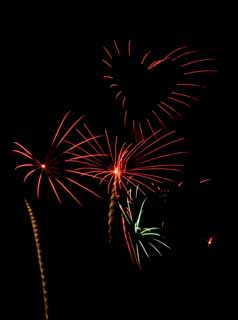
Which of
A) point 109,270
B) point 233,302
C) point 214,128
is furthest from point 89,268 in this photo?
point 214,128

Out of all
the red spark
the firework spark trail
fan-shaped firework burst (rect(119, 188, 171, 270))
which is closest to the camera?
the firework spark trail

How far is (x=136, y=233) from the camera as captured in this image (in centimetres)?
339

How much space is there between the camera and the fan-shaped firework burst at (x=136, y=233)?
3.33 m

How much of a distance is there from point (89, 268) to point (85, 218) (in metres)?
0.49

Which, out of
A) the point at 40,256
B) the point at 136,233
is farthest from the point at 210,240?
the point at 40,256

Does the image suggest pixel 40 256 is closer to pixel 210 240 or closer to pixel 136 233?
pixel 136 233

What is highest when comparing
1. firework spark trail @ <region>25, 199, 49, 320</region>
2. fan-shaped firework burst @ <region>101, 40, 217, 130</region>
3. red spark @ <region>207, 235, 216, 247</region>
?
fan-shaped firework burst @ <region>101, 40, 217, 130</region>

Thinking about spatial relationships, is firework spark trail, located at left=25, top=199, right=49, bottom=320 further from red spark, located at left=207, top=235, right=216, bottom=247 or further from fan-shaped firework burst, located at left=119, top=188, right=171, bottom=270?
red spark, located at left=207, top=235, right=216, bottom=247

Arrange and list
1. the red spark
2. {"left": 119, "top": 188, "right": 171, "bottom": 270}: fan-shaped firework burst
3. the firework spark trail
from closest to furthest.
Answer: the firework spark trail → {"left": 119, "top": 188, "right": 171, "bottom": 270}: fan-shaped firework burst → the red spark

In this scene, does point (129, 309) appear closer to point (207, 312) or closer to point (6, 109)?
point (207, 312)

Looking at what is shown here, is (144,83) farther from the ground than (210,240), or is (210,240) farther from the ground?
(144,83)

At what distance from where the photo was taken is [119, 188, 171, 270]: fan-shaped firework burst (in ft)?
10.9

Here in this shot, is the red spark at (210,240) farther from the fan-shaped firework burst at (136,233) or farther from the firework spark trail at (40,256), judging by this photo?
the firework spark trail at (40,256)

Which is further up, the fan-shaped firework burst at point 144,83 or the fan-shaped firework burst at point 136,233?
the fan-shaped firework burst at point 144,83
